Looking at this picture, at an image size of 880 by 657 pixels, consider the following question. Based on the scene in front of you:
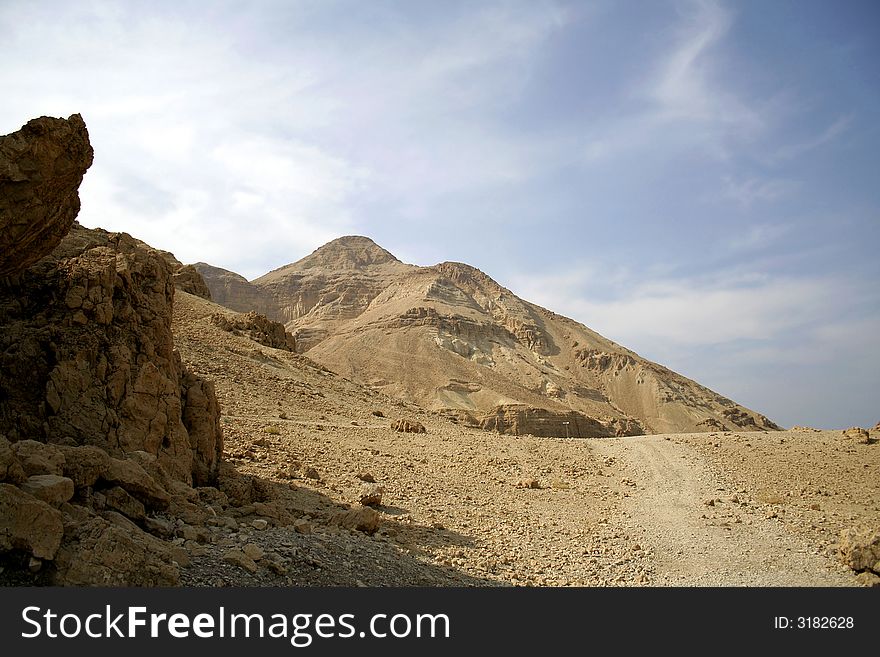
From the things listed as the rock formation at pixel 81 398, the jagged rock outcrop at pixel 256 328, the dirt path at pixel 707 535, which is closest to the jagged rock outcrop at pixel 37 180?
the rock formation at pixel 81 398

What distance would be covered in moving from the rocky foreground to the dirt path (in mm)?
62

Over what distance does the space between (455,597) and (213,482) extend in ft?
18.9

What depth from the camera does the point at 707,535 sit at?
11820mm

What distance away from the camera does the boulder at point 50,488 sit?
5.16 meters

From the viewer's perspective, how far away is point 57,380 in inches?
323

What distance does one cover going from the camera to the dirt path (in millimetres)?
9570

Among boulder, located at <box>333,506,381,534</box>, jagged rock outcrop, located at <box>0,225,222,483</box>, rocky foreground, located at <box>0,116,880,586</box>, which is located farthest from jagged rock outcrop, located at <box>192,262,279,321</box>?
boulder, located at <box>333,506,381,534</box>

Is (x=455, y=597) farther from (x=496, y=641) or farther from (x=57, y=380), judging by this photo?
(x=57, y=380)

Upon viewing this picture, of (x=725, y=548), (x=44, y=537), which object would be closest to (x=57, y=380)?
(x=44, y=537)

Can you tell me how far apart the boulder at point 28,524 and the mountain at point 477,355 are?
41.2 meters

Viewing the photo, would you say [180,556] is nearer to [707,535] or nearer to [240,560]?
[240,560]

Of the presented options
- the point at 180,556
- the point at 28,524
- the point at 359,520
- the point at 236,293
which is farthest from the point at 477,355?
the point at 28,524

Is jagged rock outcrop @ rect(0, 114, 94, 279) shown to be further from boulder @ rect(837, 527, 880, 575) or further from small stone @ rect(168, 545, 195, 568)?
boulder @ rect(837, 527, 880, 575)

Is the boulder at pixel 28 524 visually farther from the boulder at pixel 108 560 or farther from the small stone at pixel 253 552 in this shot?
the small stone at pixel 253 552
